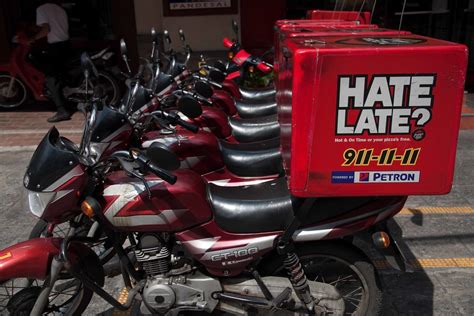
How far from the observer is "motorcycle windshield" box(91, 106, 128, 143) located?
119 inches

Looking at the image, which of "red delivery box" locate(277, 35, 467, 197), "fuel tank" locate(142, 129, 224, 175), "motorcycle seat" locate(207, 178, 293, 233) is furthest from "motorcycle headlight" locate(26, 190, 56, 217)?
"fuel tank" locate(142, 129, 224, 175)

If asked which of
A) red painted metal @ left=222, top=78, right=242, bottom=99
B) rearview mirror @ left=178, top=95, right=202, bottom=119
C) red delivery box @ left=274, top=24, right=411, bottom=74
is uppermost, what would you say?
red delivery box @ left=274, top=24, right=411, bottom=74

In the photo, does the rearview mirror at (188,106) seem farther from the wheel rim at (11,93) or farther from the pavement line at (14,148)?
the wheel rim at (11,93)

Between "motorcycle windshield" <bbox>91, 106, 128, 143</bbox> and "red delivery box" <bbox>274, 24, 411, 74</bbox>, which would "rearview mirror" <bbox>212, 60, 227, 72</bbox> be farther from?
"motorcycle windshield" <bbox>91, 106, 128, 143</bbox>

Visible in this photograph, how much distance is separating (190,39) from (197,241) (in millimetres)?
7166

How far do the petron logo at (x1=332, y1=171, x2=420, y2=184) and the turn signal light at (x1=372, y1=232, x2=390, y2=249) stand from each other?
0.40 m

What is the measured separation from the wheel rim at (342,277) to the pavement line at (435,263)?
85 cm

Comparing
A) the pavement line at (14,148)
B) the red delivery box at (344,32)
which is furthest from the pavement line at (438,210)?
the pavement line at (14,148)

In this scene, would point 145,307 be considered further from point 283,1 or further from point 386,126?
point 283,1

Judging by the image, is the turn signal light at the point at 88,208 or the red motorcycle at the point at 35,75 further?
the red motorcycle at the point at 35,75

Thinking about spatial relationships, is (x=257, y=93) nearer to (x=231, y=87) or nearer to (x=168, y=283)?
(x=231, y=87)

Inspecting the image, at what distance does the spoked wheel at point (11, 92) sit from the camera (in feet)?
25.4

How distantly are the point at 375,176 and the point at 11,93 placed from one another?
7.41m

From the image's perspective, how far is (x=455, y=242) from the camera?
364 cm
